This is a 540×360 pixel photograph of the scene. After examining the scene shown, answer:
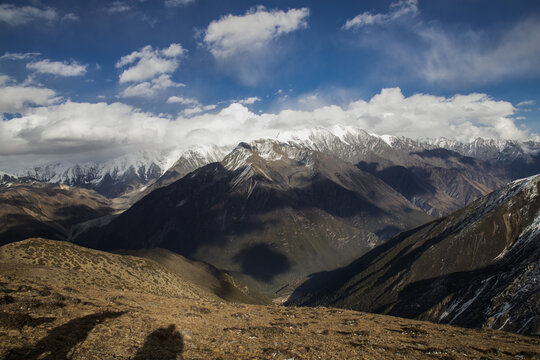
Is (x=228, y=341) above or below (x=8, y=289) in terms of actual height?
below

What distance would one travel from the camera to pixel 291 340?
28.5 m

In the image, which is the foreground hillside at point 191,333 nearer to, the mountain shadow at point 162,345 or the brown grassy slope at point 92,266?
the mountain shadow at point 162,345

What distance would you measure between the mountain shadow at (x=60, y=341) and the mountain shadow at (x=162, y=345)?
443 cm

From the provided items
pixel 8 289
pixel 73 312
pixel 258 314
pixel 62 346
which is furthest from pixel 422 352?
pixel 8 289

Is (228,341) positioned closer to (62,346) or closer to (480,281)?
(62,346)

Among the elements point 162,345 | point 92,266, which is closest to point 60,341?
point 162,345

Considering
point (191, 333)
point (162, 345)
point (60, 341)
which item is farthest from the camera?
point (191, 333)

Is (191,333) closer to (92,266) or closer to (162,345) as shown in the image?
(162,345)

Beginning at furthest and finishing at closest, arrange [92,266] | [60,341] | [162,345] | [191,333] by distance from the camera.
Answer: [92,266]
[191,333]
[162,345]
[60,341]

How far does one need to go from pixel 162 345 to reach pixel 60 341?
675 centimetres

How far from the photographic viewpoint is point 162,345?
23.8m

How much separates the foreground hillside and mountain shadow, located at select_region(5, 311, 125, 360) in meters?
0.06

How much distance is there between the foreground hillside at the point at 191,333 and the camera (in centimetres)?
2177

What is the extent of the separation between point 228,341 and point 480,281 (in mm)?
182310
